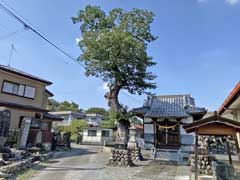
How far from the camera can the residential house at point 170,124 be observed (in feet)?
47.9

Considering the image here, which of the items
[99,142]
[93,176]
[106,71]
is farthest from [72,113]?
[93,176]

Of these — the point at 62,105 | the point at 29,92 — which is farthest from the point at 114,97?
the point at 62,105

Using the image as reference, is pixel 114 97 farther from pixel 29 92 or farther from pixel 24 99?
pixel 24 99

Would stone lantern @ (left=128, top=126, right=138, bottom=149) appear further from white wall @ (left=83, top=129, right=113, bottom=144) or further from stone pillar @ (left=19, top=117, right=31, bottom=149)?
white wall @ (left=83, top=129, right=113, bottom=144)

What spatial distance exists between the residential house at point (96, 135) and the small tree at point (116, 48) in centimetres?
1690

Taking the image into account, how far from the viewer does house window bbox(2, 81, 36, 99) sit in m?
15.1

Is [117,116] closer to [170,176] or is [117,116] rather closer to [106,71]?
[106,71]

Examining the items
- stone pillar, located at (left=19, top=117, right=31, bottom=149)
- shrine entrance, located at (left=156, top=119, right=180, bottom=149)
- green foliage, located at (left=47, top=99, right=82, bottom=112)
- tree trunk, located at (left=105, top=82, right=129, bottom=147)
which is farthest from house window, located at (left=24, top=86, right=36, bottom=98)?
green foliage, located at (left=47, top=99, right=82, bottom=112)

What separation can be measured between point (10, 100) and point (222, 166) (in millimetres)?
15056

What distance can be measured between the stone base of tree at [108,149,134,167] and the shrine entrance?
466 centimetres

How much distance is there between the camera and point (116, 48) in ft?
47.8

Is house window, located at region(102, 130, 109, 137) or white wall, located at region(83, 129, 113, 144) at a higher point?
house window, located at region(102, 130, 109, 137)

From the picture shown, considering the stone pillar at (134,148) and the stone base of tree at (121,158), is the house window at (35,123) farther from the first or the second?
the stone pillar at (134,148)

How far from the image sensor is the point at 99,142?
32281 mm
